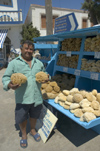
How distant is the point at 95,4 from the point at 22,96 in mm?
19310

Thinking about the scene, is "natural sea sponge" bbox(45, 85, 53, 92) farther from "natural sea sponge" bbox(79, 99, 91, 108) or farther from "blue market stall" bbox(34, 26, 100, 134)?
"natural sea sponge" bbox(79, 99, 91, 108)

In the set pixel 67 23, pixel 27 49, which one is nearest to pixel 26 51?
pixel 27 49

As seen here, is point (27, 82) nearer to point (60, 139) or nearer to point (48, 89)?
point (48, 89)

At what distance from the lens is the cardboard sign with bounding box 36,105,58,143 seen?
2.51 metres

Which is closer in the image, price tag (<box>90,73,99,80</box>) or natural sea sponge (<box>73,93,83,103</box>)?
natural sea sponge (<box>73,93,83,103</box>)

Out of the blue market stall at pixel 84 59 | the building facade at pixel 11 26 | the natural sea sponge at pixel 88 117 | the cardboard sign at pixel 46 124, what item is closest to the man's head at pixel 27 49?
the blue market stall at pixel 84 59

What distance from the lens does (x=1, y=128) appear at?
3.05 metres

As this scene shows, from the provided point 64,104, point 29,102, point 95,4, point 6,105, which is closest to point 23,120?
point 29,102

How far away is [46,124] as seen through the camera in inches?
105

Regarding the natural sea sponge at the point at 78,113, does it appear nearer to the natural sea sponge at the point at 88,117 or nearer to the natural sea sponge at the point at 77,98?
the natural sea sponge at the point at 88,117

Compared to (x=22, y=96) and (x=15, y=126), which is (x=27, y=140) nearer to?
(x=15, y=126)

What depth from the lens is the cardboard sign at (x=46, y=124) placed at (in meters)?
2.51

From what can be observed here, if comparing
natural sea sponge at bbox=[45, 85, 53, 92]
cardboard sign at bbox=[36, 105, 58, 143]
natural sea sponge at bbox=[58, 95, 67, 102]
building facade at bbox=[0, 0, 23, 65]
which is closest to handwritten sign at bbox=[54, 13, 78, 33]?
natural sea sponge at bbox=[45, 85, 53, 92]

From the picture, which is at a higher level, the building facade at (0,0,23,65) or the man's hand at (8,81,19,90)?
the building facade at (0,0,23,65)
